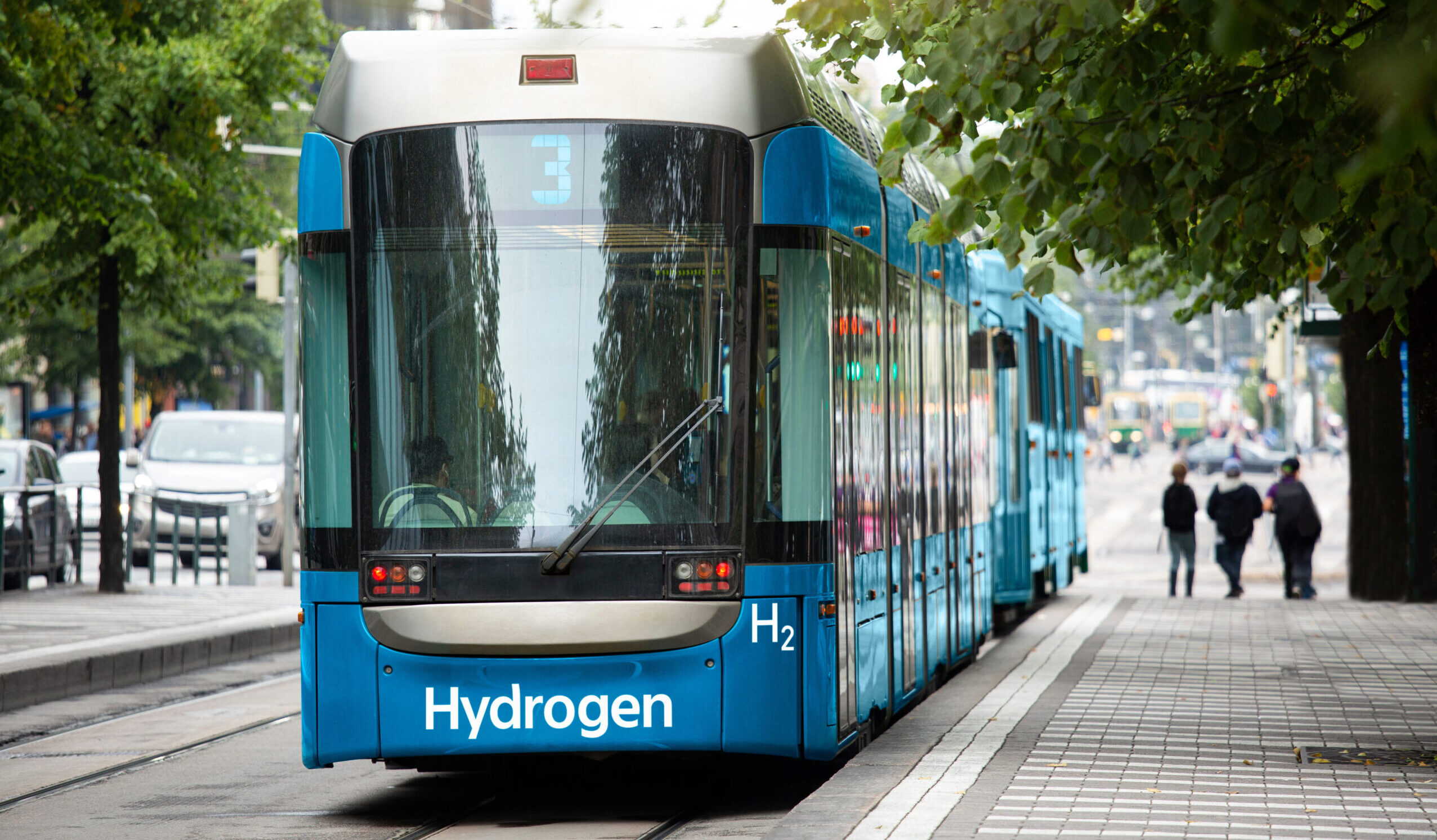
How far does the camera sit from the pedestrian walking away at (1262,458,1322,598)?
21703mm

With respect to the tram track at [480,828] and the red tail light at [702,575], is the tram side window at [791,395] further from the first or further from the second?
the tram track at [480,828]

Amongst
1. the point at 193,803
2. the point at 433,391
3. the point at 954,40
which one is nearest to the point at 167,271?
the point at 193,803

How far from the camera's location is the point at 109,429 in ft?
57.6

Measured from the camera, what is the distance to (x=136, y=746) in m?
9.97

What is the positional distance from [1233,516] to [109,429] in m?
12.6

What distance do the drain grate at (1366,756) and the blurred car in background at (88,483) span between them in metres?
14.4

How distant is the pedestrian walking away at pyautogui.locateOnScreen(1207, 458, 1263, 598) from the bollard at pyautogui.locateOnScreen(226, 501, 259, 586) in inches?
427

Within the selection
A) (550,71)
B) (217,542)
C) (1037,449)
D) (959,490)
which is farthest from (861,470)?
(217,542)

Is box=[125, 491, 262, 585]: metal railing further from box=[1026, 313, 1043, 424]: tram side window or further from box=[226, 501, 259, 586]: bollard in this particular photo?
box=[1026, 313, 1043, 424]: tram side window

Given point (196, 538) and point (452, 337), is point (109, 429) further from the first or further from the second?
point (452, 337)

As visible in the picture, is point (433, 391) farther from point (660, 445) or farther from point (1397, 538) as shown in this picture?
point (1397, 538)

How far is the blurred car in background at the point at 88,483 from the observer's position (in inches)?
801

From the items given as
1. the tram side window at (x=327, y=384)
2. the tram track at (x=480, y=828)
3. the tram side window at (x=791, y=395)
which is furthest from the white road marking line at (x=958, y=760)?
the tram side window at (x=327, y=384)

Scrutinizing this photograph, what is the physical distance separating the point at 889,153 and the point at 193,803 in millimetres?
3972
